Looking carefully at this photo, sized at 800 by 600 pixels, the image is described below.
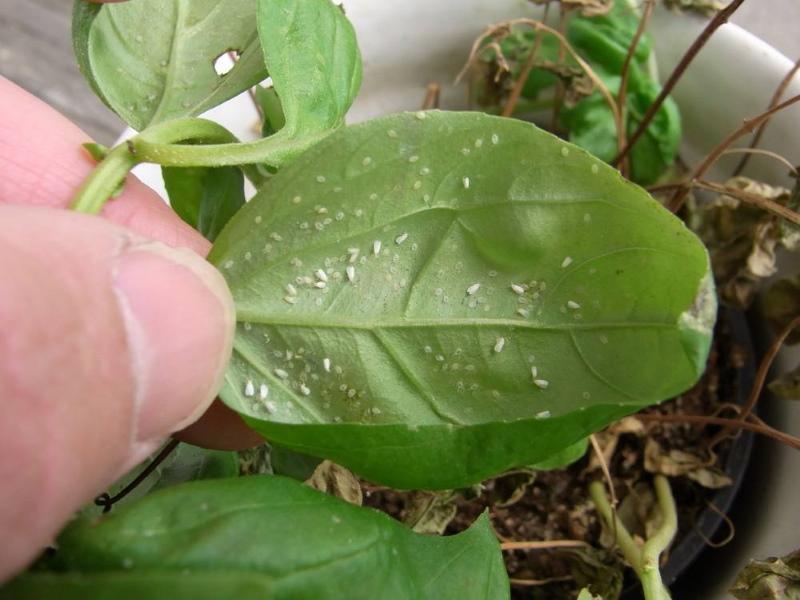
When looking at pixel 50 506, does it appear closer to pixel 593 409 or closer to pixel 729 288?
pixel 593 409

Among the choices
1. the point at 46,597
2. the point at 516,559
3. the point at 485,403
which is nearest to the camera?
the point at 46,597

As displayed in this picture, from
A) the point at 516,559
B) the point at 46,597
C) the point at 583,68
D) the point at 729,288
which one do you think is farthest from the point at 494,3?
the point at 46,597

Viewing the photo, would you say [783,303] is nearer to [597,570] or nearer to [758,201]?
[758,201]

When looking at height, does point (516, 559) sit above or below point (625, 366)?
below

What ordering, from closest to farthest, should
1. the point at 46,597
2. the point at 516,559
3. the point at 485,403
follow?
1. the point at 46,597
2. the point at 485,403
3. the point at 516,559

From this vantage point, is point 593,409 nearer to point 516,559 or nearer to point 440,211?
point 440,211

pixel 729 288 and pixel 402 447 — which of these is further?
pixel 729 288

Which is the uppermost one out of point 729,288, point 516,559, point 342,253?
point 342,253
